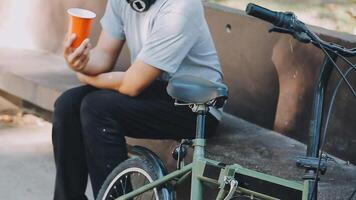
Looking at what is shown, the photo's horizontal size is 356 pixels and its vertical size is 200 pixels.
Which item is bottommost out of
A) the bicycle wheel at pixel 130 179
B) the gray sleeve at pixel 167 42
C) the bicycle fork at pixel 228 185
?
the bicycle wheel at pixel 130 179

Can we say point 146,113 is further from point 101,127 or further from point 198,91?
point 198,91

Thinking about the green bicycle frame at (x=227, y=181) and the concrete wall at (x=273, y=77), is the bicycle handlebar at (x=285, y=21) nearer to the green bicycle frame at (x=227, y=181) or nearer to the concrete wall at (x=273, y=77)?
the green bicycle frame at (x=227, y=181)

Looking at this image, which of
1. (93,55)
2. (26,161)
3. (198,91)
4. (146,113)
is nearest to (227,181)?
(198,91)

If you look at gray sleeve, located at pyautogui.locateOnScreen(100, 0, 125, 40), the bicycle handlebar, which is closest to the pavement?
gray sleeve, located at pyautogui.locateOnScreen(100, 0, 125, 40)

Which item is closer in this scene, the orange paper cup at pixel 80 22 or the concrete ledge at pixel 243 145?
the orange paper cup at pixel 80 22

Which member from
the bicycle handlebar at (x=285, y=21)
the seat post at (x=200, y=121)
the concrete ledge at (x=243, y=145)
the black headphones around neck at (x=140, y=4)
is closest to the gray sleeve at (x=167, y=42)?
the black headphones around neck at (x=140, y=4)

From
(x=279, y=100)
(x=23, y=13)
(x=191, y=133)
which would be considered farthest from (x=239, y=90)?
(x=23, y=13)

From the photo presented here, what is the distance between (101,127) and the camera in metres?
3.86

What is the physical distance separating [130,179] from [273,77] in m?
1.43

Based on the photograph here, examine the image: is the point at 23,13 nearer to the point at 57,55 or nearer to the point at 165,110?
the point at 57,55

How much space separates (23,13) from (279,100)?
3276 millimetres

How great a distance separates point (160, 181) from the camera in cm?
349

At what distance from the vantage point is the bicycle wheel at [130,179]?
3.66m

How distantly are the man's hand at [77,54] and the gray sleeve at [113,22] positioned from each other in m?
0.32
